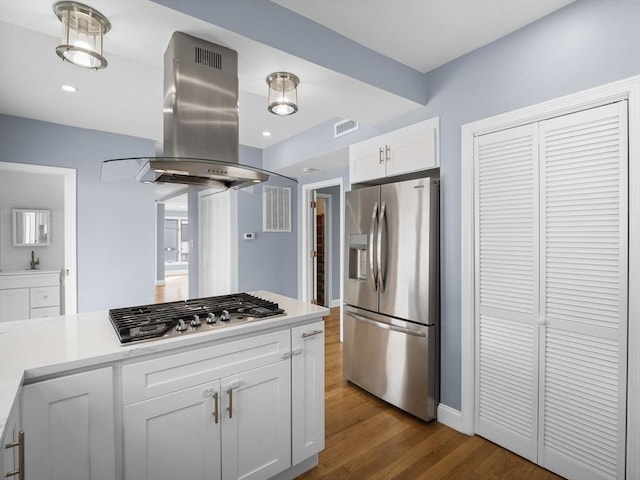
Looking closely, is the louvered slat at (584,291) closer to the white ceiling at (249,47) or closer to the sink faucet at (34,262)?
the white ceiling at (249,47)

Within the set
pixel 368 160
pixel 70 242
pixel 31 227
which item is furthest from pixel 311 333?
pixel 31 227

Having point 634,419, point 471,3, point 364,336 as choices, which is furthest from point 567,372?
point 471,3

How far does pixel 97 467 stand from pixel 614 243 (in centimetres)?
254

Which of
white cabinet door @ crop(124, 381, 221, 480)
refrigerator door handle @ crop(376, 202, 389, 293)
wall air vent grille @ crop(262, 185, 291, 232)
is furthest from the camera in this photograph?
wall air vent grille @ crop(262, 185, 291, 232)

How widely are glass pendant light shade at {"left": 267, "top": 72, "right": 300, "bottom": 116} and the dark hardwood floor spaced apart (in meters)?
2.21

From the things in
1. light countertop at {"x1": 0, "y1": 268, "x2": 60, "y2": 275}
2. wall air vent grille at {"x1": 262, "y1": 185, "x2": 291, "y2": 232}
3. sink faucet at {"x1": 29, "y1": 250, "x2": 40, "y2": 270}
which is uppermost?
wall air vent grille at {"x1": 262, "y1": 185, "x2": 291, "y2": 232}

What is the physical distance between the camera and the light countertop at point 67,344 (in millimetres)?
1132

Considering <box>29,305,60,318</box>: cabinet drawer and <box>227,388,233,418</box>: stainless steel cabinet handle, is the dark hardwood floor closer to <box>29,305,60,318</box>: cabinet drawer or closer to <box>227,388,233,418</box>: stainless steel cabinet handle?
→ <box>227,388,233,418</box>: stainless steel cabinet handle

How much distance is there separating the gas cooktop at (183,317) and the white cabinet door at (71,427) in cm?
20

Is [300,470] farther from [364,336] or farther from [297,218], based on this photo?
[297,218]

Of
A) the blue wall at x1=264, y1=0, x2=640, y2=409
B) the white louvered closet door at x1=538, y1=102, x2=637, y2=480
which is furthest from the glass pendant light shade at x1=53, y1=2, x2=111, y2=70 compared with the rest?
the white louvered closet door at x1=538, y1=102, x2=637, y2=480

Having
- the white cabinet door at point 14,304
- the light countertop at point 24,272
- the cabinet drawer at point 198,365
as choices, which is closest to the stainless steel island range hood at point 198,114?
the cabinet drawer at point 198,365

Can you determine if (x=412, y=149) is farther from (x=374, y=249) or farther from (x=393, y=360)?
(x=393, y=360)

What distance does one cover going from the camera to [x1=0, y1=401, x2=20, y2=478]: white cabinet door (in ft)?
2.86
